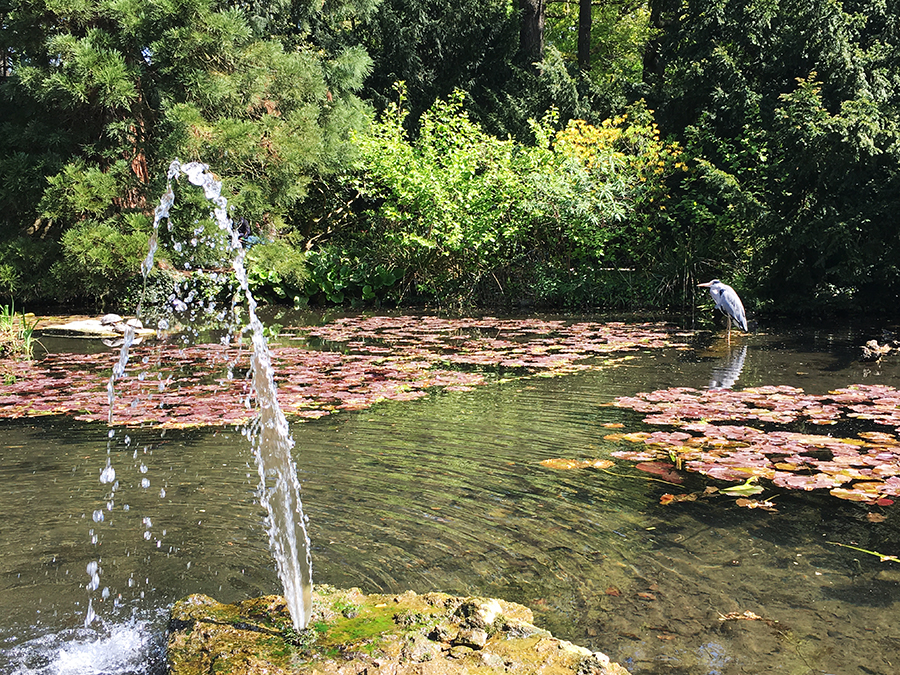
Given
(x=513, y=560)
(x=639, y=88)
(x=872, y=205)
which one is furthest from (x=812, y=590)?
(x=639, y=88)

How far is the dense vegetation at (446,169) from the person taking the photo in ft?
37.8

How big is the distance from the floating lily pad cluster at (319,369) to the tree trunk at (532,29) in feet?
33.2

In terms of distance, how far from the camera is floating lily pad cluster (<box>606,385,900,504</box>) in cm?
419

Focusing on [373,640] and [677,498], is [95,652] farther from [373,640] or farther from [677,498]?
[677,498]

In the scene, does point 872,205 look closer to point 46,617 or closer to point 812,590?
point 812,590

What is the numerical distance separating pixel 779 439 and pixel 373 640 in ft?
11.3

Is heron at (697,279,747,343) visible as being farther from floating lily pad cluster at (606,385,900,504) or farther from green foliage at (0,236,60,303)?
green foliage at (0,236,60,303)

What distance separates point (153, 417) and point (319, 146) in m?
9.64

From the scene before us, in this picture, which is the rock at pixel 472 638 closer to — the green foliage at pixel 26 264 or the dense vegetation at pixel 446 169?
the dense vegetation at pixel 446 169

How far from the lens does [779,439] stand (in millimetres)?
4906

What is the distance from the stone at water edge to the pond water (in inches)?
8.7

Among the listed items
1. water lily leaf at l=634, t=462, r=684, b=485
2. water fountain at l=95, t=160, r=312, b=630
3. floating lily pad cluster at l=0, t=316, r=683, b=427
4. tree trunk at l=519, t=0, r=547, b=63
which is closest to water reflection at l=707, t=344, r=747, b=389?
floating lily pad cluster at l=0, t=316, r=683, b=427

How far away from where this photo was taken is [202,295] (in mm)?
14703

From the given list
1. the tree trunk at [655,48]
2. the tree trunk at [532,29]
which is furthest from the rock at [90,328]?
the tree trunk at [532,29]
